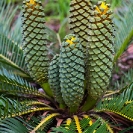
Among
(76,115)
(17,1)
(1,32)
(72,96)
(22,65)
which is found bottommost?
(76,115)

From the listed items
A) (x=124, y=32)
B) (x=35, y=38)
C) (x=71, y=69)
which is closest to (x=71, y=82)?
(x=71, y=69)

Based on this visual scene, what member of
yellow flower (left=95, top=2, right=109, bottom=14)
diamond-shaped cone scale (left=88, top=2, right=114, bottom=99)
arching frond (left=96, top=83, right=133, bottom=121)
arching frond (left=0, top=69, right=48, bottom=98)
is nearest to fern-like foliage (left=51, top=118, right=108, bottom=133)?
arching frond (left=96, top=83, right=133, bottom=121)

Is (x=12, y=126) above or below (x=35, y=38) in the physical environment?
below

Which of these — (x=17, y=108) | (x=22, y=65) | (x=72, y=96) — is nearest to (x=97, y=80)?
(x=72, y=96)

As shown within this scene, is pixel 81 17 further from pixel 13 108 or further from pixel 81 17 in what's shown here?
pixel 13 108

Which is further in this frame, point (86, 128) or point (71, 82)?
point (71, 82)

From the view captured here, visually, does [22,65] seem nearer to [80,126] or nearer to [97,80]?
[97,80]

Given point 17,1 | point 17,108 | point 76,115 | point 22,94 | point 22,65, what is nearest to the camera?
point 17,108
